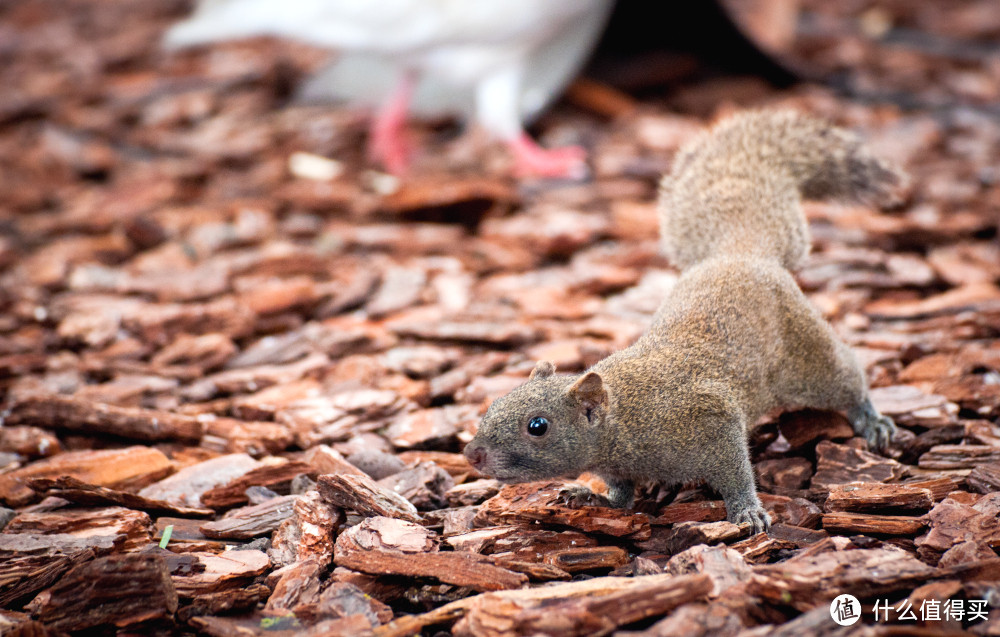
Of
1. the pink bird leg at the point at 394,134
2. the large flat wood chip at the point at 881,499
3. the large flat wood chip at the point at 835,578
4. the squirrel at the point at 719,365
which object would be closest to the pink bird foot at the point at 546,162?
the pink bird leg at the point at 394,134

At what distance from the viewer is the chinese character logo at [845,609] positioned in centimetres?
216

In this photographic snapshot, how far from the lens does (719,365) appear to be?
304 centimetres

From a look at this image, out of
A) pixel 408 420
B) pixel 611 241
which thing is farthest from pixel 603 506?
pixel 611 241

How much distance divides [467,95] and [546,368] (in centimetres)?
490

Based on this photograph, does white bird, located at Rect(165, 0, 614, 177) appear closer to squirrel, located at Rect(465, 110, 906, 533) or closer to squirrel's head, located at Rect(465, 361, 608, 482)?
squirrel, located at Rect(465, 110, 906, 533)

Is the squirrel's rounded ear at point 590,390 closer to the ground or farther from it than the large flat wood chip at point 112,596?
farther from it

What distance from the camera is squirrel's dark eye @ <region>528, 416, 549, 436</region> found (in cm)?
288

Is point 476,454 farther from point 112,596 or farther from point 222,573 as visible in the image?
point 112,596

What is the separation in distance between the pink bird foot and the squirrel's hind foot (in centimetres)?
329

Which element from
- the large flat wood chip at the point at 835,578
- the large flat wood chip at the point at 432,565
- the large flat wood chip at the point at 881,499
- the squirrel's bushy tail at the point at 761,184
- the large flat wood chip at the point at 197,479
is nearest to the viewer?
the large flat wood chip at the point at 835,578

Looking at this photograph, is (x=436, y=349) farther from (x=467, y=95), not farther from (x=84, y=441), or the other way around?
(x=467, y=95)

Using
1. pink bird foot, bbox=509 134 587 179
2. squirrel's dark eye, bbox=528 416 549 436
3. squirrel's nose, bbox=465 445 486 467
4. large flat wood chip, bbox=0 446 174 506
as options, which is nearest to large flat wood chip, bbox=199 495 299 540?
large flat wood chip, bbox=0 446 174 506

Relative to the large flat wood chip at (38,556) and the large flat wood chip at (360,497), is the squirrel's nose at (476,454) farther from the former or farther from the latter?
the large flat wood chip at (38,556)

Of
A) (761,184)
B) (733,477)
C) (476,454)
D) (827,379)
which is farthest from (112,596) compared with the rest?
(761,184)
